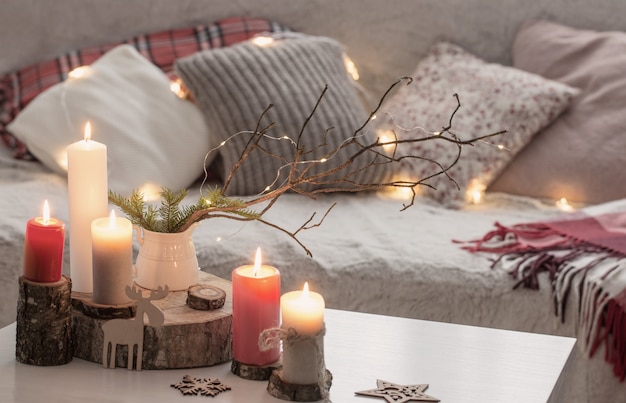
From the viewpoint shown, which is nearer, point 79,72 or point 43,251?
point 43,251

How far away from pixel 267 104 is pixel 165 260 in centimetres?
104

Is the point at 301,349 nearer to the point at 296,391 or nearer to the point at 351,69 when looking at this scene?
the point at 296,391

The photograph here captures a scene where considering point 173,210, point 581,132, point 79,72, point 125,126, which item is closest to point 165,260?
point 173,210

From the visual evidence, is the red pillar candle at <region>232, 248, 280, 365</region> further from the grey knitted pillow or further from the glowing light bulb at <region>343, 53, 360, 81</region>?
the glowing light bulb at <region>343, 53, 360, 81</region>

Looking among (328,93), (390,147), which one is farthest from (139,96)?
(390,147)

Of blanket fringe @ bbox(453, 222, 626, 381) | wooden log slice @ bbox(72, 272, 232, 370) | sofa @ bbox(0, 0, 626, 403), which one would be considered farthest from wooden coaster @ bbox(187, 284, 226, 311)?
blanket fringe @ bbox(453, 222, 626, 381)

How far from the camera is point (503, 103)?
2.37 metres

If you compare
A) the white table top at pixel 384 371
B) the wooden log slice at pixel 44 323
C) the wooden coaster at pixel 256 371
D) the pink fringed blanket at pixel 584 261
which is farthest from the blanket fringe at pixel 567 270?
the wooden log slice at pixel 44 323

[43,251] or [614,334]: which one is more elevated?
[43,251]

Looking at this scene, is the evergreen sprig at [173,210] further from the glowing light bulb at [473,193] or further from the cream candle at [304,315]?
the glowing light bulb at [473,193]

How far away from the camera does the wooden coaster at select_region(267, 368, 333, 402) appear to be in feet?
3.82

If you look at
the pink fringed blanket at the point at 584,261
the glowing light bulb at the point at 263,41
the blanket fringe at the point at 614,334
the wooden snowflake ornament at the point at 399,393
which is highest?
the glowing light bulb at the point at 263,41

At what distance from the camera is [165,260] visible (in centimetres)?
132

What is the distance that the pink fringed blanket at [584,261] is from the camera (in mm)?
1761
